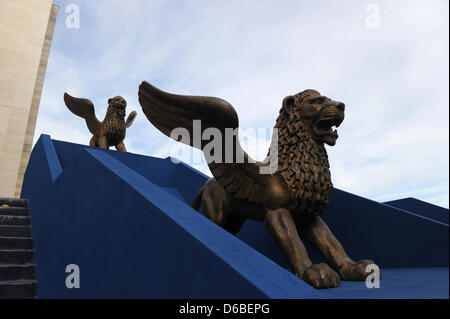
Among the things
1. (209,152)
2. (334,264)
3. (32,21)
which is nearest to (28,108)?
(32,21)

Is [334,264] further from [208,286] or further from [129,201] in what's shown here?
[129,201]

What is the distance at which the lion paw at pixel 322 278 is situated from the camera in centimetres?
135

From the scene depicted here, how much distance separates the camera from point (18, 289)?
2008 millimetres

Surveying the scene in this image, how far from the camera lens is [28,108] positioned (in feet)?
25.0

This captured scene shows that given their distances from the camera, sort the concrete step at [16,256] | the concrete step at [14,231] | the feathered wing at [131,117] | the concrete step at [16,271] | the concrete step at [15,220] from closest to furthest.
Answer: the concrete step at [16,271]
the concrete step at [16,256]
the concrete step at [14,231]
the concrete step at [15,220]
the feathered wing at [131,117]

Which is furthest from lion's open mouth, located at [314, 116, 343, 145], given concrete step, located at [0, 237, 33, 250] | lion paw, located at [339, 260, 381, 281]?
concrete step, located at [0, 237, 33, 250]

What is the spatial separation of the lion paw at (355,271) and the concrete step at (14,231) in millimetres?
2714

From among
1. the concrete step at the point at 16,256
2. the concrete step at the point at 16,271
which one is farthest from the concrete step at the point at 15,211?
the concrete step at the point at 16,271

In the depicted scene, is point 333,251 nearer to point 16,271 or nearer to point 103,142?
point 16,271

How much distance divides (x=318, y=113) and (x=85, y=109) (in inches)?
167

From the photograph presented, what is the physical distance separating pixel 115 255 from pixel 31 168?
3.24 m

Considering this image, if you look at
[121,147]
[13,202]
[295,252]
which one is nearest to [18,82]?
[121,147]

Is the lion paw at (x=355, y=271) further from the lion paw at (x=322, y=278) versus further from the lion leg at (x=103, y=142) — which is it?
the lion leg at (x=103, y=142)

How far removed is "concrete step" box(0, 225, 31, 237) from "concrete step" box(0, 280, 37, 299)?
0.73 meters
